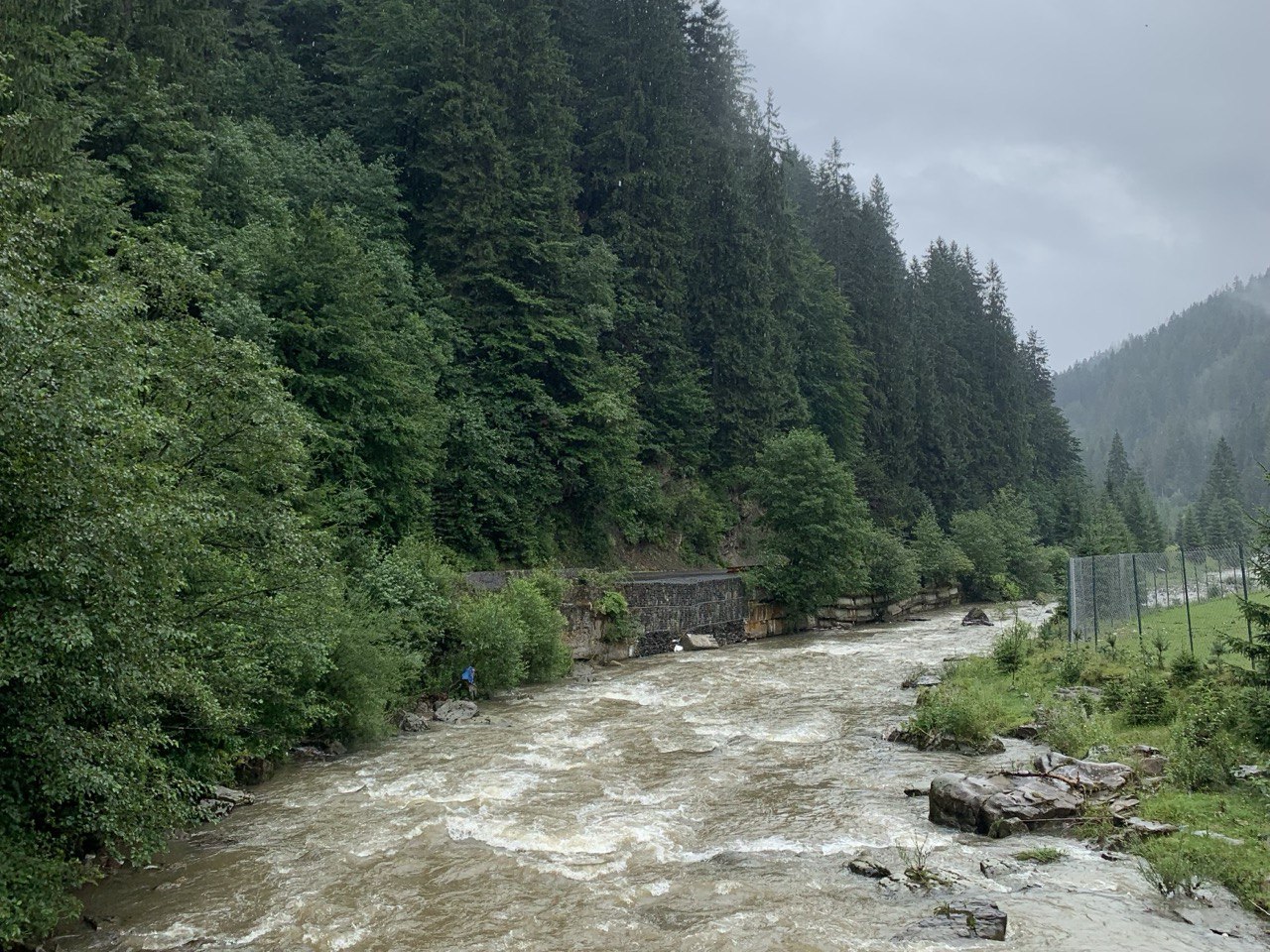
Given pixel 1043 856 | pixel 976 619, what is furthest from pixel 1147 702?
pixel 976 619

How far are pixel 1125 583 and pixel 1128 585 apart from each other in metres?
0.28

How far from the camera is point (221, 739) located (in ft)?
42.7

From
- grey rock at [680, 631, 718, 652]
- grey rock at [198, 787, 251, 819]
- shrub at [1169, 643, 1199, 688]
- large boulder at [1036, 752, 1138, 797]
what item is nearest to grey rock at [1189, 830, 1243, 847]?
large boulder at [1036, 752, 1138, 797]

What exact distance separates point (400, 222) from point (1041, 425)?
3857 inches

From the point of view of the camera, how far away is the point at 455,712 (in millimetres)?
20547

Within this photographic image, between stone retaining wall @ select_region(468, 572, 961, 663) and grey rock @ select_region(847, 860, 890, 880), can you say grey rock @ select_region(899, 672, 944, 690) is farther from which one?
grey rock @ select_region(847, 860, 890, 880)

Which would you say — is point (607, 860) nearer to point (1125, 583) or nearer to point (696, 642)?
point (1125, 583)

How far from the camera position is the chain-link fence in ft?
72.8

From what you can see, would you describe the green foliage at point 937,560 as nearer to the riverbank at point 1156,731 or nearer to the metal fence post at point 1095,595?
the metal fence post at point 1095,595

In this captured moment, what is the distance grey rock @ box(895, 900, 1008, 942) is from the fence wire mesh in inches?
561

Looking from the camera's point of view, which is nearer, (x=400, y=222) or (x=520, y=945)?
(x=520, y=945)

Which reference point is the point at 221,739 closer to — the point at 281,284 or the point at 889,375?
the point at 281,284

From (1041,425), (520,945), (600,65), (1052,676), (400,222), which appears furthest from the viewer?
(1041,425)

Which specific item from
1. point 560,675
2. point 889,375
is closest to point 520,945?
point 560,675
